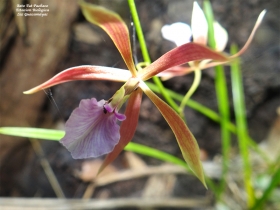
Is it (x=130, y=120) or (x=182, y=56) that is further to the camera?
(x=130, y=120)

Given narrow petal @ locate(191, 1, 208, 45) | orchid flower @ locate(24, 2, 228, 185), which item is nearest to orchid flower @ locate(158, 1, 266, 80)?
narrow petal @ locate(191, 1, 208, 45)

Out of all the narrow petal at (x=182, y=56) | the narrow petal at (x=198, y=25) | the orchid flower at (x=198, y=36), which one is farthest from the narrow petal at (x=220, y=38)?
the narrow petal at (x=182, y=56)

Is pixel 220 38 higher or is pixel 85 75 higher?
pixel 220 38

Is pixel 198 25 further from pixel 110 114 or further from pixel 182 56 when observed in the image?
pixel 110 114

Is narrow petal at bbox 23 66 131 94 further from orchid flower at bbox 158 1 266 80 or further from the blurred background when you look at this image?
the blurred background

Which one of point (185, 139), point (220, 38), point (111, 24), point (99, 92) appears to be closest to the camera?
point (111, 24)

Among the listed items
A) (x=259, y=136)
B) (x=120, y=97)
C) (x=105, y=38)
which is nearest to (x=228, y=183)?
(x=259, y=136)

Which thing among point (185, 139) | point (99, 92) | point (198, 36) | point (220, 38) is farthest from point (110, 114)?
point (99, 92)
